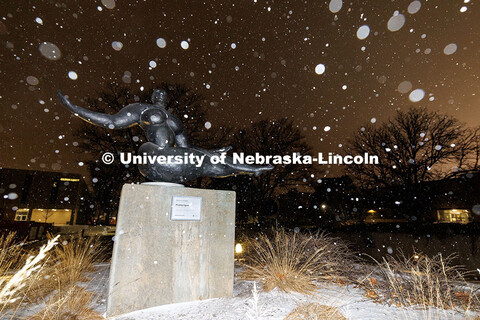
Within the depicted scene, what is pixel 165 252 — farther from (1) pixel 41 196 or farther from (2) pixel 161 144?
(1) pixel 41 196

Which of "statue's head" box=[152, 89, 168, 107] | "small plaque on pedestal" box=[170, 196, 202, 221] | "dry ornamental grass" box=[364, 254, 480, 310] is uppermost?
"statue's head" box=[152, 89, 168, 107]

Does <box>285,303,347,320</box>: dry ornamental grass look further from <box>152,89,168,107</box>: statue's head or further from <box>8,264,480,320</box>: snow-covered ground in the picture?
<box>152,89,168,107</box>: statue's head

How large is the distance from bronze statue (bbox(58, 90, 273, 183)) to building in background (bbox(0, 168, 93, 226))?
37.0 m

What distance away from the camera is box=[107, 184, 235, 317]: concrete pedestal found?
2760 millimetres

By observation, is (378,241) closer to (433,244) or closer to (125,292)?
(433,244)

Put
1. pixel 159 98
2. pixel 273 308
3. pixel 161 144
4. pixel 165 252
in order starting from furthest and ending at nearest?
pixel 159 98, pixel 161 144, pixel 165 252, pixel 273 308

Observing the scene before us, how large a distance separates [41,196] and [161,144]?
3832 cm

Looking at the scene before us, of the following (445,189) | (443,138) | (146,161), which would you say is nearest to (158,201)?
(146,161)

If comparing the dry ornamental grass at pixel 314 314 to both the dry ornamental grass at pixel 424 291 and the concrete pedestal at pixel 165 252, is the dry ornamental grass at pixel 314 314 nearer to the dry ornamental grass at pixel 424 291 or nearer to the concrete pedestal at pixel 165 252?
the dry ornamental grass at pixel 424 291

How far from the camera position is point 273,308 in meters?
2.75

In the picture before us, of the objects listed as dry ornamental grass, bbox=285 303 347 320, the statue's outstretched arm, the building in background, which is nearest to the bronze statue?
the statue's outstretched arm

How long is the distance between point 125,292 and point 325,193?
23.2 m

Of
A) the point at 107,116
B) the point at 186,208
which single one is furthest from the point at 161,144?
the point at 186,208

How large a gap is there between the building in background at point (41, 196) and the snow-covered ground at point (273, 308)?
37.0m
